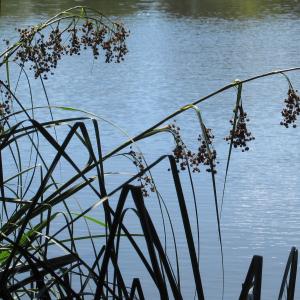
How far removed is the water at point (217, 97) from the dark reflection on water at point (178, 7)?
39 mm

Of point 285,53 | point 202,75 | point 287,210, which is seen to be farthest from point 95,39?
point 285,53

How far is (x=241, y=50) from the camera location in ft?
35.4

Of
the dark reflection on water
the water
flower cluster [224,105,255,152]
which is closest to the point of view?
flower cluster [224,105,255,152]

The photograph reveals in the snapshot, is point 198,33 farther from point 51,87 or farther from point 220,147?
point 220,147

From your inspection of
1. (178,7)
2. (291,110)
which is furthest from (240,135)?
(178,7)

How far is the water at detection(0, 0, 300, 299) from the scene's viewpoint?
13.3 ft

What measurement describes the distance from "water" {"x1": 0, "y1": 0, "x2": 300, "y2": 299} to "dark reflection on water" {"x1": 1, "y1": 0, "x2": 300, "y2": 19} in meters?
0.04

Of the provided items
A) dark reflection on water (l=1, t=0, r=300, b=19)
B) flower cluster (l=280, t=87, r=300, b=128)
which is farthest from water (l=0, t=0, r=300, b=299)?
flower cluster (l=280, t=87, r=300, b=128)

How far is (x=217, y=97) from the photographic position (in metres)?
7.70

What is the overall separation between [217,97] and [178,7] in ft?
31.2

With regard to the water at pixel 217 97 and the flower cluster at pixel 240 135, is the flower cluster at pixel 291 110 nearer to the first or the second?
the flower cluster at pixel 240 135

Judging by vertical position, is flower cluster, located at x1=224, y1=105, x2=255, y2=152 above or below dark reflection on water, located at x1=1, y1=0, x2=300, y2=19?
above

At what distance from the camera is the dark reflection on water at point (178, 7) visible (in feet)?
50.9

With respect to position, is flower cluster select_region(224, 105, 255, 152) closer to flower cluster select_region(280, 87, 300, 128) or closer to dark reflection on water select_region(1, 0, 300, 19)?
flower cluster select_region(280, 87, 300, 128)
